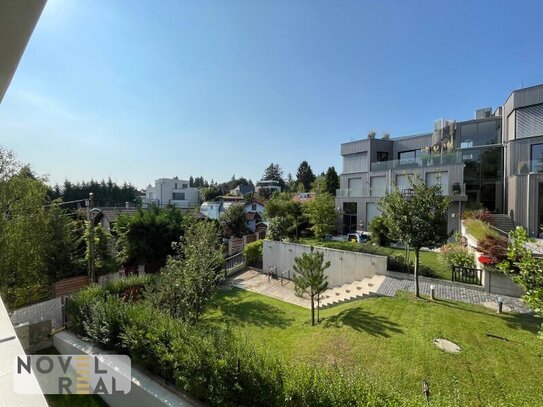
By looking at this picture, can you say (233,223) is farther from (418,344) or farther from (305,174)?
(305,174)

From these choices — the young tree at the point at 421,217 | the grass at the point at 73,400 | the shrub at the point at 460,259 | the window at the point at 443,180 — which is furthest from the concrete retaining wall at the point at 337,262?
the grass at the point at 73,400

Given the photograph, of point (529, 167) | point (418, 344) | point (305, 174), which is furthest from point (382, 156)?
point (305, 174)

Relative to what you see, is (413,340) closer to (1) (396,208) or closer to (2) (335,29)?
(1) (396,208)

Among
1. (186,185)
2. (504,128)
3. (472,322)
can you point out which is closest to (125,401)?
(472,322)

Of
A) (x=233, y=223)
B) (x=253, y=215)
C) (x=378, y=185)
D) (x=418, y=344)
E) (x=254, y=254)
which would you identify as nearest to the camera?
(x=418, y=344)

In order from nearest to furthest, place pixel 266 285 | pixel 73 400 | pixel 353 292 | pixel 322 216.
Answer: pixel 73 400
pixel 353 292
pixel 266 285
pixel 322 216
